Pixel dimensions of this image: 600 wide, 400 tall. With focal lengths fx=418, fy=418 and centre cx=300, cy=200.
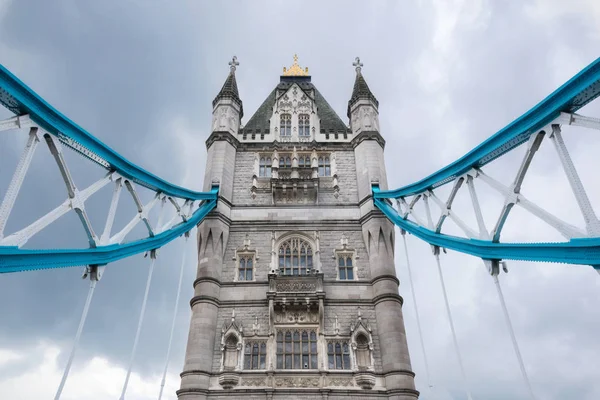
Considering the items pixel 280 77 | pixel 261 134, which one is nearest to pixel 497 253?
pixel 261 134

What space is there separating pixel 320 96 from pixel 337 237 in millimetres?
12850

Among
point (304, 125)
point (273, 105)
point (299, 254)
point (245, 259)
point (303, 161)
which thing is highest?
point (273, 105)

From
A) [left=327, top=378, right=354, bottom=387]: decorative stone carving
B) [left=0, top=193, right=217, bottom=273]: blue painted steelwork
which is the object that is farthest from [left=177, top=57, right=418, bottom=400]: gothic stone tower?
[left=0, top=193, right=217, bottom=273]: blue painted steelwork

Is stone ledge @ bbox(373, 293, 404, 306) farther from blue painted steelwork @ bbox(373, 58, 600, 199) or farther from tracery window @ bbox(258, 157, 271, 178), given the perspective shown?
tracery window @ bbox(258, 157, 271, 178)

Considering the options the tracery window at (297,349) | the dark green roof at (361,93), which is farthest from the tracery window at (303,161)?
the tracery window at (297,349)

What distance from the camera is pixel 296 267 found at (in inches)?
770

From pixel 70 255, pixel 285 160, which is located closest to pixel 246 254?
pixel 285 160

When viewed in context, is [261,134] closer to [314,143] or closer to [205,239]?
[314,143]

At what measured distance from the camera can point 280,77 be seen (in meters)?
30.7

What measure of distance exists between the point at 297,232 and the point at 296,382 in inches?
276

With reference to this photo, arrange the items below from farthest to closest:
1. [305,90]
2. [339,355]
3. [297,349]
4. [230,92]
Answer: [305,90]
[230,92]
[297,349]
[339,355]

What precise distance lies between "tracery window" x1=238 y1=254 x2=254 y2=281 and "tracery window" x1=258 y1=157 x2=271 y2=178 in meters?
5.25

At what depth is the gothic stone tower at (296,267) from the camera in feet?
53.5

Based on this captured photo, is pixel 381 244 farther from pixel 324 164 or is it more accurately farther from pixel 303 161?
pixel 303 161
